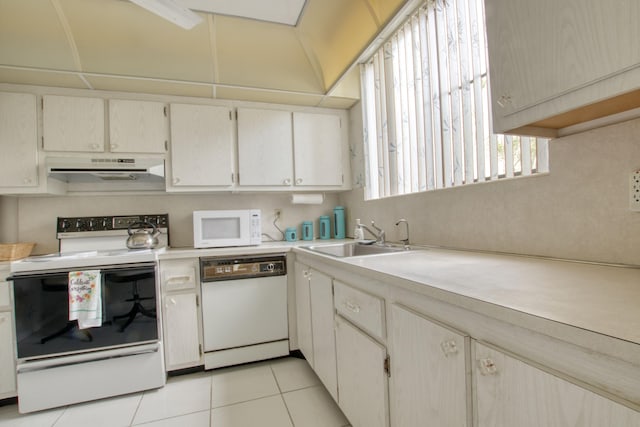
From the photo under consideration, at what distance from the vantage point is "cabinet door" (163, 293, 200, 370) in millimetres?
2115

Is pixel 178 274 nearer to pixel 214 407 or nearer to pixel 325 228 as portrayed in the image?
pixel 214 407

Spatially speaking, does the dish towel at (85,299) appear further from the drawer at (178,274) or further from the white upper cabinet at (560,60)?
the white upper cabinet at (560,60)

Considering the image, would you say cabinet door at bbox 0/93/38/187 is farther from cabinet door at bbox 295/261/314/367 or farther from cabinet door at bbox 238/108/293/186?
cabinet door at bbox 295/261/314/367

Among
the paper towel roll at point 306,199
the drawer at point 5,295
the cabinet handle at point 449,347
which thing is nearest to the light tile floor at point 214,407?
the drawer at point 5,295

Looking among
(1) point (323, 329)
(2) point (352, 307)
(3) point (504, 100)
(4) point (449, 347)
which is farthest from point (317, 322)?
(3) point (504, 100)

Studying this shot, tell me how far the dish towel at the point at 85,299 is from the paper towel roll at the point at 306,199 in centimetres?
155

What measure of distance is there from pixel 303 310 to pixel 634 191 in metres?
1.83

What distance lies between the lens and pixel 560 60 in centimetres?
82

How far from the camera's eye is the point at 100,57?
2.07 meters

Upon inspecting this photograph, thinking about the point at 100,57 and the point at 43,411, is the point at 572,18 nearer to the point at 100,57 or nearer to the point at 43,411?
the point at 100,57

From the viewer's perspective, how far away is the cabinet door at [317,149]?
2.72 meters

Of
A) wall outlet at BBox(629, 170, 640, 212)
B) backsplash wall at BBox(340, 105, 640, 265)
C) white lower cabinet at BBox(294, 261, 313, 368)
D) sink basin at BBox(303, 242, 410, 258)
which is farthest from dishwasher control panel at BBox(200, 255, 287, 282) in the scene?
wall outlet at BBox(629, 170, 640, 212)

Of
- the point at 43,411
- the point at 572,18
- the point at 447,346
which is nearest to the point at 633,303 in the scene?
the point at 447,346

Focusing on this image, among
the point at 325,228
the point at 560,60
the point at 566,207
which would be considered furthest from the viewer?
the point at 325,228
